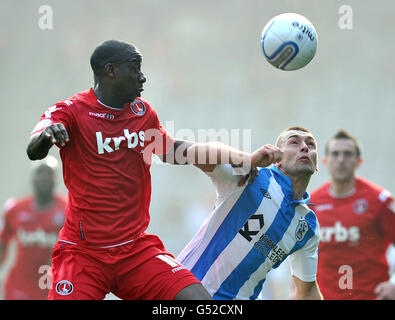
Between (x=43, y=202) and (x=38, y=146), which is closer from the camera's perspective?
(x=38, y=146)

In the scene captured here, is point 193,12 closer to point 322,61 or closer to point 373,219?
point 322,61

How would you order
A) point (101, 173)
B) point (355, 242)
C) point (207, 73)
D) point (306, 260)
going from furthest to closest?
1. point (207, 73)
2. point (355, 242)
3. point (306, 260)
4. point (101, 173)

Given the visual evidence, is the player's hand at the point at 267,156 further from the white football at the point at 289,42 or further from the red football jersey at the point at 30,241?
the red football jersey at the point at 30,241

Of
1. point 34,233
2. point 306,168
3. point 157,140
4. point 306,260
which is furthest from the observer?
point 34,233

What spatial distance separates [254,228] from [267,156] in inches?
33.4

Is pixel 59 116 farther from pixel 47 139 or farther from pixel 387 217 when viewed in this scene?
pixel 387 217

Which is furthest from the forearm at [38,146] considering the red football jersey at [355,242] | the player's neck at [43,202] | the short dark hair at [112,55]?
the player's neck at [43,202]

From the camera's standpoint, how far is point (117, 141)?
4.20 metres

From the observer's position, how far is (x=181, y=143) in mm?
4484

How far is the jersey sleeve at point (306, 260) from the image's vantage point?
4.88m

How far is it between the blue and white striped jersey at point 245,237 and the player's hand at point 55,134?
4.07 ft

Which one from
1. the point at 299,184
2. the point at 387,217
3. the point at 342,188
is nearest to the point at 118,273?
the point at 299,184

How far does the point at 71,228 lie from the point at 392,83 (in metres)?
13.4
